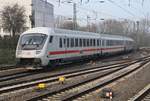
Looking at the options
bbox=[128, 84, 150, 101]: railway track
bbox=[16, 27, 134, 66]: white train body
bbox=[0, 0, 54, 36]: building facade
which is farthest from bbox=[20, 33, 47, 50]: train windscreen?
bbox=[0, 0, 54, 36]: building facade

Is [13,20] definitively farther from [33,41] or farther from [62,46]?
[33,41]

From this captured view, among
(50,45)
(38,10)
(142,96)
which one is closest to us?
(142,96)

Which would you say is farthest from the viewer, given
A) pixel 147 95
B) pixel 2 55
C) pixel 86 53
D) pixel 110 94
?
pixel 2 55

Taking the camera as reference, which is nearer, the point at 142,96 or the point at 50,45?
the point at 142,96

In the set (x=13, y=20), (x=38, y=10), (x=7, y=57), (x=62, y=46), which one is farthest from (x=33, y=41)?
(x=38, y=10)

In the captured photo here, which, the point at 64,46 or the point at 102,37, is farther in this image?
the point at 102,37

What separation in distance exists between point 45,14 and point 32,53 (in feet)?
233

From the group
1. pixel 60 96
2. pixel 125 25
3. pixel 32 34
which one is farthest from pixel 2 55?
pixel 125 25

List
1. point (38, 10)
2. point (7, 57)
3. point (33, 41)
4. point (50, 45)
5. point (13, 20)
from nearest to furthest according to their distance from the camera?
point (33, 41) → point (50, 45) → point (7, 57) → point (13, 20) → point (38, 10)

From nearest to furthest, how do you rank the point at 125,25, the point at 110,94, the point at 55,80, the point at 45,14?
1. the point at 110,94
2. the point at 55,80
3. the point at 45,14
4. the point at 125,25

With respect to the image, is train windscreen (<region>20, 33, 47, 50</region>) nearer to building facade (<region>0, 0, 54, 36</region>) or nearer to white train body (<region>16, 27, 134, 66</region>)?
white train body (<region>16, 27, 134, 66</region>)

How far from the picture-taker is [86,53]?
32.1 meters

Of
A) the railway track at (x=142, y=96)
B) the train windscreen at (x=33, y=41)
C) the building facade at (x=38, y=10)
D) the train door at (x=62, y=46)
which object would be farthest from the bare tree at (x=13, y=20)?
the railway track at (x=142, y=96)

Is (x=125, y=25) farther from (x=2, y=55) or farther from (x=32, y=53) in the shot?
(x=32, y=53)
